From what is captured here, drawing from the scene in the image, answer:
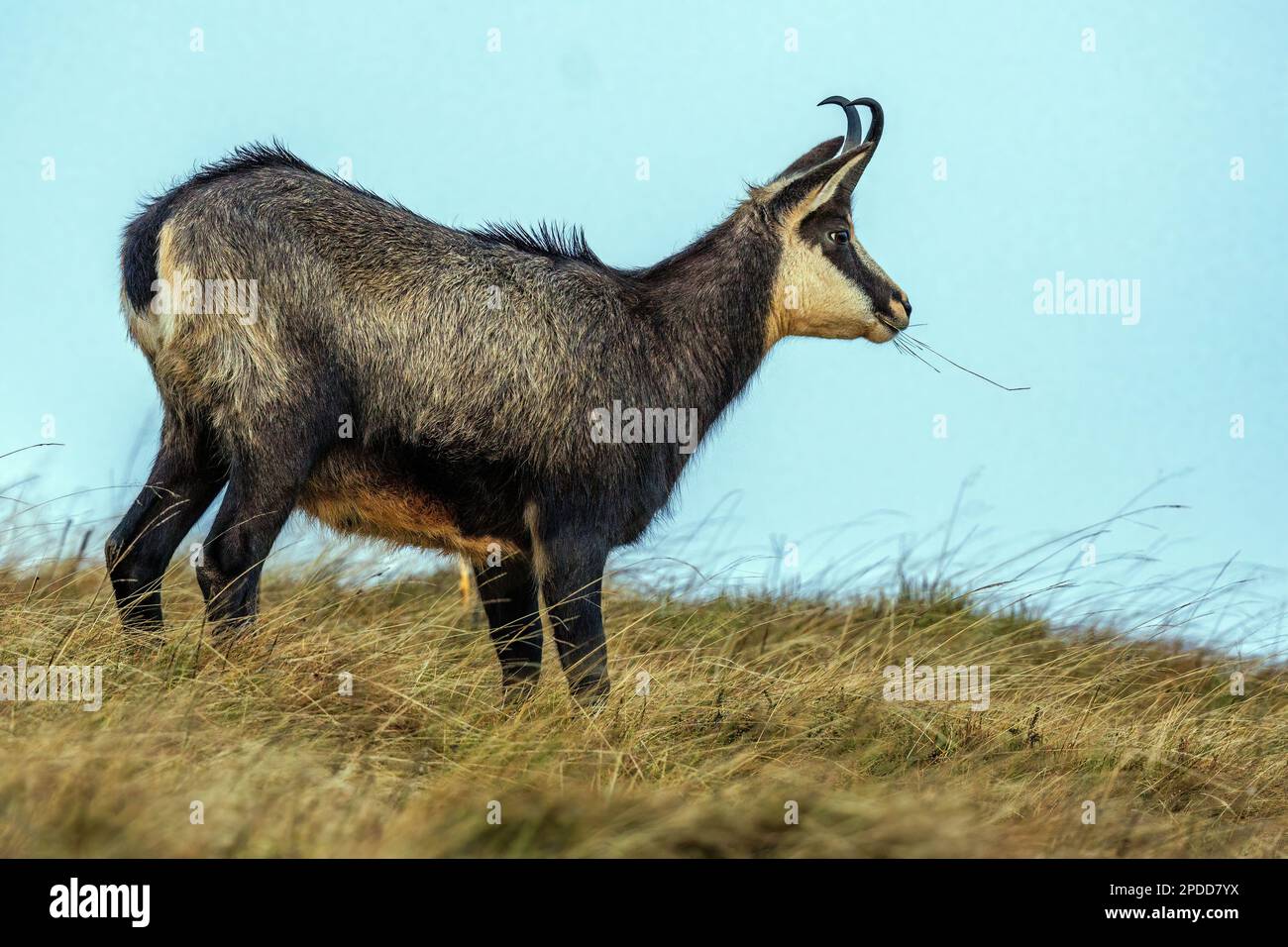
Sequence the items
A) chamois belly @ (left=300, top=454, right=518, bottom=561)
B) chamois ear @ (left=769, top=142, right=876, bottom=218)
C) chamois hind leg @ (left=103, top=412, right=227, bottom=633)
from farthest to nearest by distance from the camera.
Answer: chamois ear @ (left=769, top=142, right=876, bottom=218) < chamois hind leg @ (left=103, top=412, right=227, bottom=633) < chamois belly @ (left=300, top=454, right=518, bottom=561)

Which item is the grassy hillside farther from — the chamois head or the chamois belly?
the chamois head

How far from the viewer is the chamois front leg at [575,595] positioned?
6.81m

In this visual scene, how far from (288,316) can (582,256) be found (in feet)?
5.65

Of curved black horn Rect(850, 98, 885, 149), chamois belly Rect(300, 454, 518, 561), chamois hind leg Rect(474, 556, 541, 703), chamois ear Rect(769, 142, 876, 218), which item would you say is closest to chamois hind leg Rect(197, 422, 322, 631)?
chamois belly Rect(300, 454, 518, 561)

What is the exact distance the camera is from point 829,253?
761 centimetres

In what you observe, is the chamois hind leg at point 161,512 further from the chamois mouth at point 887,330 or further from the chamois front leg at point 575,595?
the chamois mouth at point 887,330

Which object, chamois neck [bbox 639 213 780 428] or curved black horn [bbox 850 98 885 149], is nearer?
chamois neck [bbox 639 213 780 428]

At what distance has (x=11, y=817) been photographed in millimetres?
4301

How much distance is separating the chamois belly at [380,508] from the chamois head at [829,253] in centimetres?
199

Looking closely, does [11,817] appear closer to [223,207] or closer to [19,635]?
[19,635]

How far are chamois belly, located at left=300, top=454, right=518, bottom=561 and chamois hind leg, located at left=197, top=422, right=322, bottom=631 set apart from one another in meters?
0.20

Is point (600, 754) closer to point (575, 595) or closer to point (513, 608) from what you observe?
point (575, 595)

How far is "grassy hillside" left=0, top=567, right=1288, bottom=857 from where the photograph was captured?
4527 millimetres
